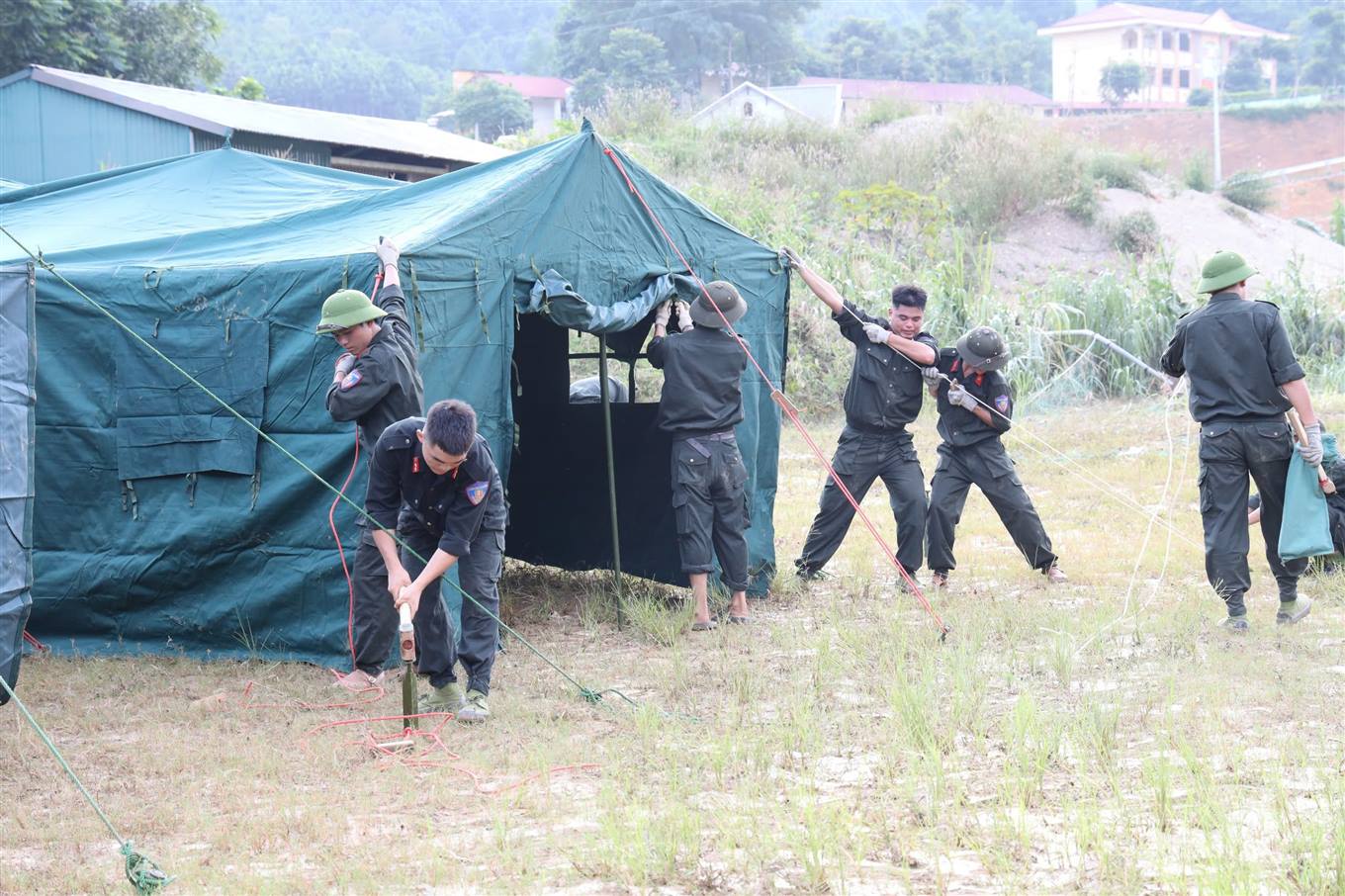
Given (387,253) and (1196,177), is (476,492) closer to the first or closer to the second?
(387,253)

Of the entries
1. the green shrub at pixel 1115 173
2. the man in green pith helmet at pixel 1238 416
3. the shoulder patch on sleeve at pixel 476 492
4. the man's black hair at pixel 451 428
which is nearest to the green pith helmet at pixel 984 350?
the man in green pith helmet at pixel 1238 416

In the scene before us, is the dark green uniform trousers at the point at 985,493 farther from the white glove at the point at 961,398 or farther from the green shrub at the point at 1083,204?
the green shrub at the point at 1083,204

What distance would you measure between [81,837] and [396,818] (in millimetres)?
960

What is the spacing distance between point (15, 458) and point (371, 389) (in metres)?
1.38

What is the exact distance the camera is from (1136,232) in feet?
81.1

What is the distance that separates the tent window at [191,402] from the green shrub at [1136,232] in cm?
2099

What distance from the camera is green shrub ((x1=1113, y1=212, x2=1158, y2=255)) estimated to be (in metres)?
24.6

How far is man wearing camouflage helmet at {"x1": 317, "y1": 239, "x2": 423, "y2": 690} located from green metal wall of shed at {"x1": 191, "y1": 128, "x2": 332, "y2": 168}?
9961 millimetres

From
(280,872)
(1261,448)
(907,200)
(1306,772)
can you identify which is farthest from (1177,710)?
(907,200)

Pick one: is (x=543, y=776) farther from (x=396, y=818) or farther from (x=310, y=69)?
(x=310, y=69)

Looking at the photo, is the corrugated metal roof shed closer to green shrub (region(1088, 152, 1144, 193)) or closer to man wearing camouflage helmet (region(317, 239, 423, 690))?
man wearing camouflage helmet (region(317, 239, 423, 690))

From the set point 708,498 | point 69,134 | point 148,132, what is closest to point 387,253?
point 708,498

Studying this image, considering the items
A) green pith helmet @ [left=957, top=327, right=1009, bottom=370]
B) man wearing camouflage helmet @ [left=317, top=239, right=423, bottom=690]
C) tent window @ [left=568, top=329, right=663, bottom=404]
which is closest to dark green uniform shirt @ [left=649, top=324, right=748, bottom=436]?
tent window @ [left=568, top=329, right=663, bottom=404]

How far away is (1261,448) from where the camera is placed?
21.0 ft
